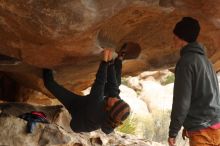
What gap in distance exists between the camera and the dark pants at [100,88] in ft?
18.1

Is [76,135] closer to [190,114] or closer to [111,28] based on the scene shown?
[111,28]

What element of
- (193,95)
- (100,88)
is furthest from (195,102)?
(100,88)

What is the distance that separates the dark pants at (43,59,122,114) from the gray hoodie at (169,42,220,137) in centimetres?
135

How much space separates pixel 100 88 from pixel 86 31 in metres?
0.95

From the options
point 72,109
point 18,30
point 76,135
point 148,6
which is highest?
point 148,6

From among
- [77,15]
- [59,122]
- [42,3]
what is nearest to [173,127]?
[77,15]

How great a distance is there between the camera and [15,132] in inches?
245

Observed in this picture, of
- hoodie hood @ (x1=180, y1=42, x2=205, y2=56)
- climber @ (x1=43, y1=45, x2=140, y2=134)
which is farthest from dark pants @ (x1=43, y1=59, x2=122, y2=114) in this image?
hoodie hood @ (x1=180, y1=42, x2=205, y2=56)

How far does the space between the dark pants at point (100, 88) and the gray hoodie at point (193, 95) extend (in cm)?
135

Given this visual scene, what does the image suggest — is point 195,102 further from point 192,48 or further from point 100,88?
point 100,88

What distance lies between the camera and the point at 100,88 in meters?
5.55

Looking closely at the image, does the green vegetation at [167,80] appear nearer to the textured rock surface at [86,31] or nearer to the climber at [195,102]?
the textured rock surface at [86,31]

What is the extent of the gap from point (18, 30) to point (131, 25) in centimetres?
181

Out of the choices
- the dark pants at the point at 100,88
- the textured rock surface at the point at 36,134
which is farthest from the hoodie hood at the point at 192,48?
the textured rock surface at the point at 36,134
